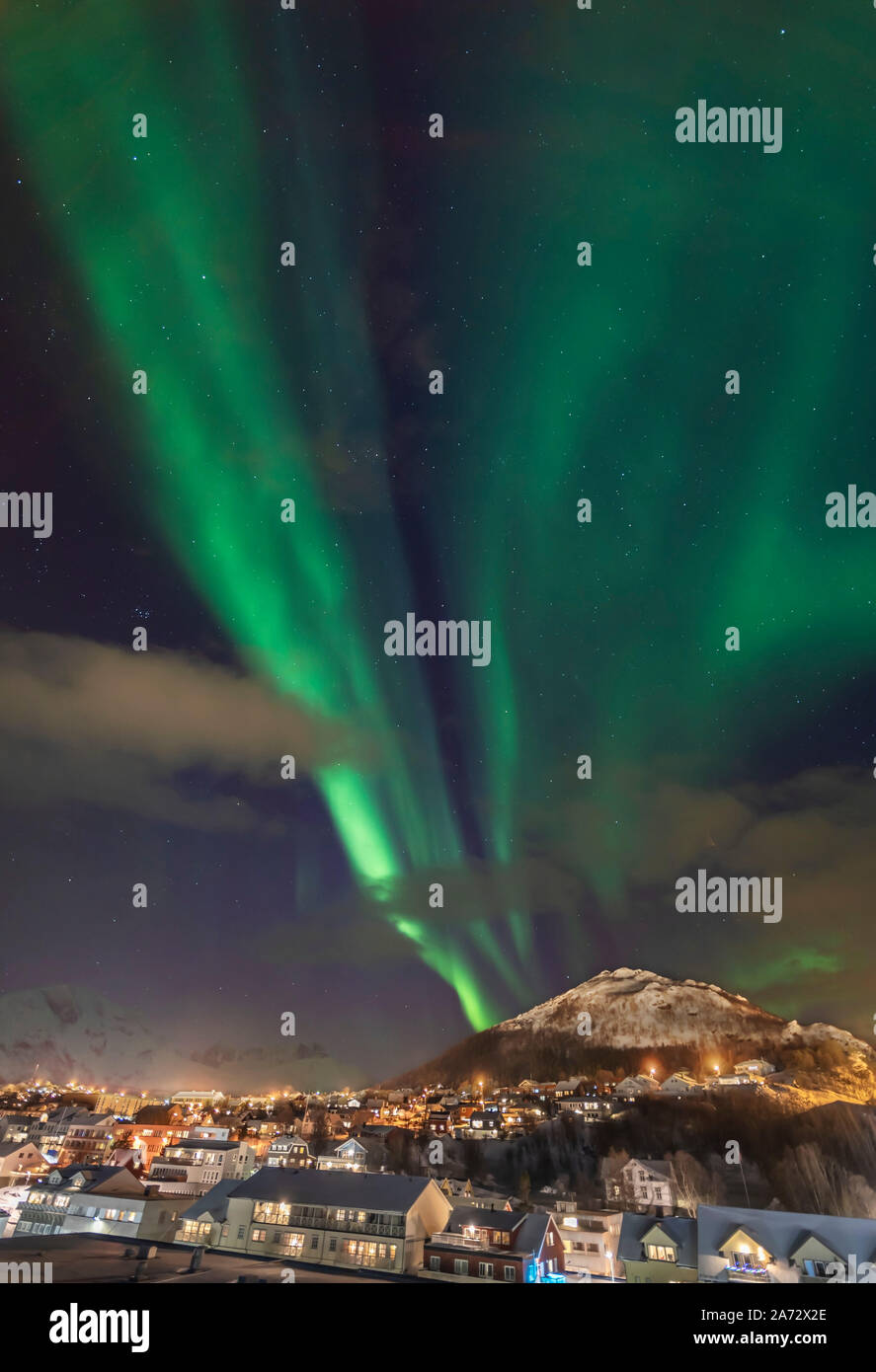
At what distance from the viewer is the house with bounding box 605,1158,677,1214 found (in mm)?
87000

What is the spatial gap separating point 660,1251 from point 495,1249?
11.8 m

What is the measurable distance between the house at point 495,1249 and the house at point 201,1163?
160 ft

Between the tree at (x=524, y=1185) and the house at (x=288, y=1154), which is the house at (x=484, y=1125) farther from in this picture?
the house at (x=288, y=1154)

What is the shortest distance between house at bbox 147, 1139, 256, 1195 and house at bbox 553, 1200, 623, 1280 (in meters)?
49.1

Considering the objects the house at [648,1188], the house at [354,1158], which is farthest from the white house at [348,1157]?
the house at [648,1188]

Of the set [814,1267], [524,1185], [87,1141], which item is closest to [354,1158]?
[524,1185]

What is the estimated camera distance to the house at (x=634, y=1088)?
563ft

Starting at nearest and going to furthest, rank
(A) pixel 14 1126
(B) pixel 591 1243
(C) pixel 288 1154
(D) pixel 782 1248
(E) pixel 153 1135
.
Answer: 1. (D) pixel 782 1248
2. (B) pixel 591 1243
3. (C) pixel 288 1154
4. (E) pixel 153 1135
5. (A) pixel 14 1126

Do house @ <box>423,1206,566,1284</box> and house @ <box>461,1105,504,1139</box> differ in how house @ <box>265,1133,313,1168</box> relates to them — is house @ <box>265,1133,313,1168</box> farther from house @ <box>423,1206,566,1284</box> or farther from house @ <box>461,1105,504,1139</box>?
house @ <box>423,1206,566,1284</box>

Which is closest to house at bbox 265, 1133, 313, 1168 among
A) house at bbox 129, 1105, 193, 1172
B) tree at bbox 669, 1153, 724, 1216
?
house at bbox 129, 1105, 193, 1172

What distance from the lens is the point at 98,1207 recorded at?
202 feet

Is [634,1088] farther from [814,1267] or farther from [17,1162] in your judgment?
[814,1267]
